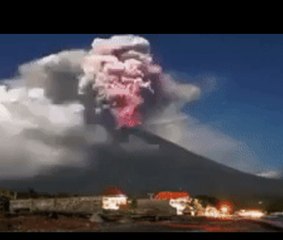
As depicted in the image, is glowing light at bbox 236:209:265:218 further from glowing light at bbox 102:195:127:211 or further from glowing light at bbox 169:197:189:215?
glowing light at bbox 102:195:127:211

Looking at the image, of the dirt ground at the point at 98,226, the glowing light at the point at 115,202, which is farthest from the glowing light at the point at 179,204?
the glowing light at the point at 115,202

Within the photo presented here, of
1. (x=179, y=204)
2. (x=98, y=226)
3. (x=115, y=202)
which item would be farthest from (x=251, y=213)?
(x=98, y=226)

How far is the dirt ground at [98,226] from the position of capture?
17.0ft

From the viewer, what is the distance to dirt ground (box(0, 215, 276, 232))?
5.18 meters

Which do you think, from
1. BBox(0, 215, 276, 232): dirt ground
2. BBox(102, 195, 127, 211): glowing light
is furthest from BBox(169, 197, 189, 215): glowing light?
BBox(102, 195, 127, 211): glowing light

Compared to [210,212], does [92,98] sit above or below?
above

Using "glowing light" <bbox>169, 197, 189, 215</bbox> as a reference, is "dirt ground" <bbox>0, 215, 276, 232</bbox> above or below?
below

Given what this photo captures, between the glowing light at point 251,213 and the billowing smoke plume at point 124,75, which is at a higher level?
the billowing smoke plume at point 124,75

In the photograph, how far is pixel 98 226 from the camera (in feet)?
17.0

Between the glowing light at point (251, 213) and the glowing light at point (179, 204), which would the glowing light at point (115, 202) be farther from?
the glowing light at point (251, 213)
